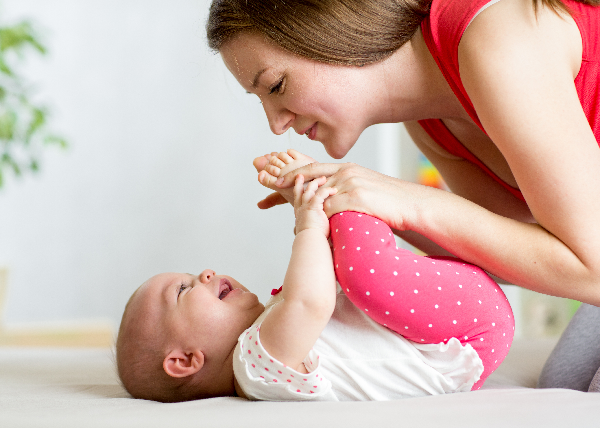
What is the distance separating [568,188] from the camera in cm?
91

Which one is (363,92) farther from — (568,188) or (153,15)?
(153,15)

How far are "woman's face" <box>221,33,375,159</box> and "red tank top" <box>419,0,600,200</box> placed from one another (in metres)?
0.16

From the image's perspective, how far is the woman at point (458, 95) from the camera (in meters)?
0.92

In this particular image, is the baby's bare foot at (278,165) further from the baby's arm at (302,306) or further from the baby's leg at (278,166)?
the baby's arm at (302,306)

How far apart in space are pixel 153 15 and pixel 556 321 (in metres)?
2.97

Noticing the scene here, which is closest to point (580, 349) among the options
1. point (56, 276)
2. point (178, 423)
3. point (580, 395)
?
point (580, 395)

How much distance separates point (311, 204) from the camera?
103 centimetres

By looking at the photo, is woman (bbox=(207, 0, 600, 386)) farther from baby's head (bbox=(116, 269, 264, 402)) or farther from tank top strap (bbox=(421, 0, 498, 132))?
baby's head (bbox=(116, 269, 264, 402))

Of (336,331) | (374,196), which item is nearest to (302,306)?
(336,331)

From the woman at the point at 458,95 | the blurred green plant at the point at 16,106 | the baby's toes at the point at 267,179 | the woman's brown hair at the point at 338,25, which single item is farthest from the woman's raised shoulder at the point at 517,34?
the blurred green plant at the point at 16,106

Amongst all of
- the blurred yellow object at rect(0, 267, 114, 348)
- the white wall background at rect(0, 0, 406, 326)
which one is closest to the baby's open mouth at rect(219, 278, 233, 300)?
the blurred yellow object at rect(0, 267, 114, 348)

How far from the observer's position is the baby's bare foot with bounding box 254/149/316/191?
1114mm

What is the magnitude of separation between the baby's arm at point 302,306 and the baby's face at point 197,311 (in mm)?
157

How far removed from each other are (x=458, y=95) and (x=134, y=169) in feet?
9.16
